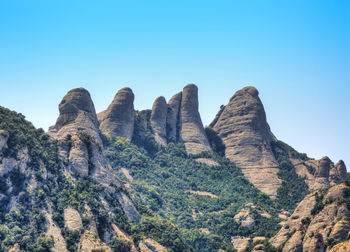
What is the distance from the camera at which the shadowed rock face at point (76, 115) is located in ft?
389

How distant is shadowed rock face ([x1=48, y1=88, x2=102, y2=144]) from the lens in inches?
4663

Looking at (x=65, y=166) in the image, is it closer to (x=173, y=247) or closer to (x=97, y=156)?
(x=97, y=156)

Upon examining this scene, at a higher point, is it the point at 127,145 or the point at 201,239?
the point at 127,145

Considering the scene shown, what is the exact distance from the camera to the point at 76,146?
295 feet

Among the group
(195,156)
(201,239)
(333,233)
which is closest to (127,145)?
(195,156)

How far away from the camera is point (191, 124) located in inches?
5866

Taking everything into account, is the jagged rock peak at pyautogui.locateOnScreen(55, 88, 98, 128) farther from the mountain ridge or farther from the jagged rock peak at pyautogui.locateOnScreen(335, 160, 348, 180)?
the jagged rock peak at pyautogui.locateOnScreen(335, 160, 348, 180)

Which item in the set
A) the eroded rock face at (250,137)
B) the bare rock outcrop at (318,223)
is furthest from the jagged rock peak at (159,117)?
the bare rock outcrop at (318,223)

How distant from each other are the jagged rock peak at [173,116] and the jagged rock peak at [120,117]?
46.8 feet

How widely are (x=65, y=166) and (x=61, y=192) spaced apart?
6557mm

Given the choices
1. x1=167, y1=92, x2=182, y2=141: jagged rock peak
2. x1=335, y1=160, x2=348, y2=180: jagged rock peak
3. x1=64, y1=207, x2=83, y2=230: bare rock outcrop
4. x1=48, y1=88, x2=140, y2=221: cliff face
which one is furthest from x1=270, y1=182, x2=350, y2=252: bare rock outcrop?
x1=167, y1=92, x2=182, y2=141: jagged rock peak

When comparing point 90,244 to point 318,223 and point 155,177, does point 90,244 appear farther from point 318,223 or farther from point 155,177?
point 155,177

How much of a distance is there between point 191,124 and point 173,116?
513 cm

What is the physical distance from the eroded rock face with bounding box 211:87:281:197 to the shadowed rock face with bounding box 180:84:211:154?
658cm
